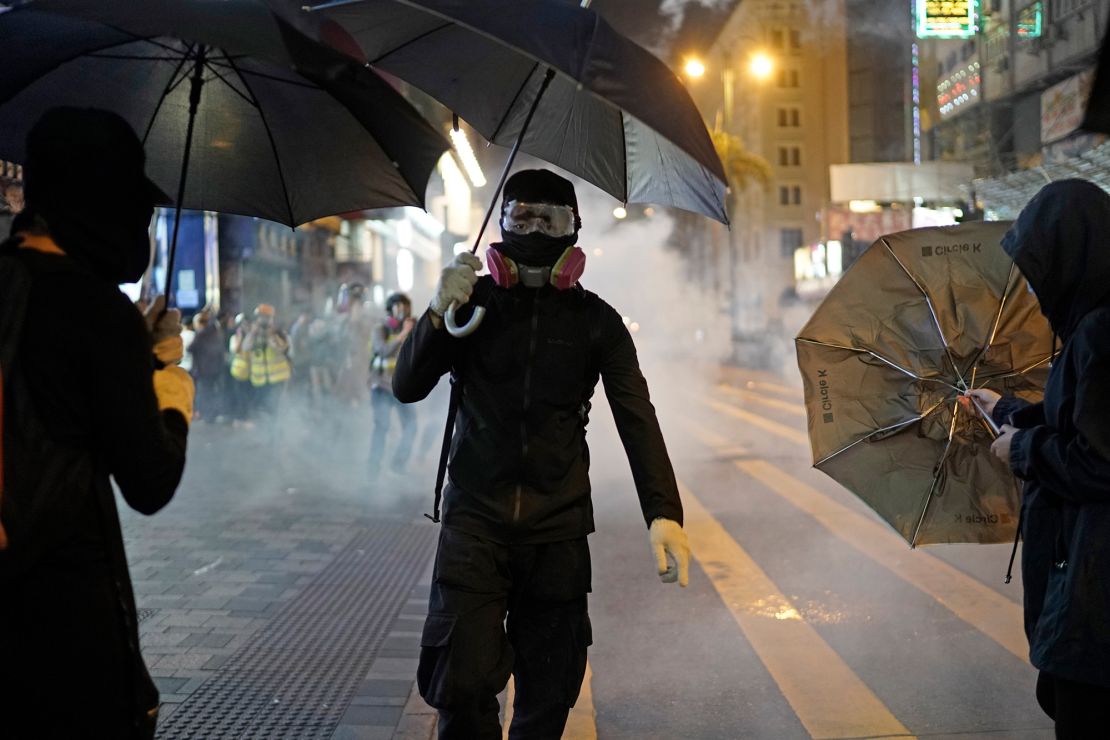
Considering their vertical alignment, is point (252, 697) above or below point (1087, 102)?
below

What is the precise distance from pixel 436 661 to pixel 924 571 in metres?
4.62

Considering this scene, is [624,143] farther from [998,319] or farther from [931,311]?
[998,319]

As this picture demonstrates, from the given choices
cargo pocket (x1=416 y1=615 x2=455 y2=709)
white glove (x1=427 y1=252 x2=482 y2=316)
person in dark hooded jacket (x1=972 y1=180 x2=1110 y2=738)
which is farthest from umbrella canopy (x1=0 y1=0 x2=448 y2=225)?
person in dark hooded jacket (x1=972 y1=180 x2=1110 y2=738)

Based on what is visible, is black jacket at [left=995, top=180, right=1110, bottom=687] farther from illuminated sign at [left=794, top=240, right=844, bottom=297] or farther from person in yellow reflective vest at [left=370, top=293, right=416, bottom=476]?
illuminated sign at [left=794, top=240, right=844, bottom=297]

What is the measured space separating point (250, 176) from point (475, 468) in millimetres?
1475

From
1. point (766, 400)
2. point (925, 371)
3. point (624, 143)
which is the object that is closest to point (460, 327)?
point (624, 143)

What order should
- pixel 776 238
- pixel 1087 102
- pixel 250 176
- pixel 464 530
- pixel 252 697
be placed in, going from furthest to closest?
pixel 776 238 → pixel 252 697 → pixel 250 176 → pixel 464 530 → pixel 1087 102

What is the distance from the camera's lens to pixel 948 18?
28.7m

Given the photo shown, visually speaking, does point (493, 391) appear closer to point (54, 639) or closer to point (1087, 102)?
point (54, 639)

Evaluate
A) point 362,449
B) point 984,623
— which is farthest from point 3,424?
point 362,449

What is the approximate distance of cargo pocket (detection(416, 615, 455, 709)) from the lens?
9.11 ft

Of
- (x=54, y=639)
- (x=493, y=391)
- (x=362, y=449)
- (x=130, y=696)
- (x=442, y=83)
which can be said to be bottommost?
(x=362, y=449)

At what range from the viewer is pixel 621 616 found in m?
5.74

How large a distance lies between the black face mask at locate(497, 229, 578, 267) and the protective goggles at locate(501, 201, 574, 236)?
2 centimetres
